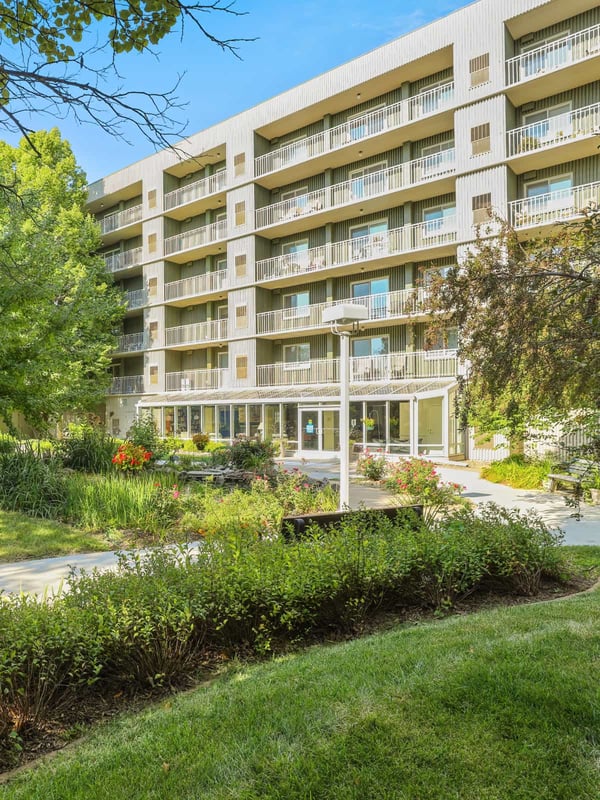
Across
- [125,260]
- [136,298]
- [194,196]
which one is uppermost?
[194,196]

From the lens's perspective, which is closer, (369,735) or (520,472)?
(369,735)

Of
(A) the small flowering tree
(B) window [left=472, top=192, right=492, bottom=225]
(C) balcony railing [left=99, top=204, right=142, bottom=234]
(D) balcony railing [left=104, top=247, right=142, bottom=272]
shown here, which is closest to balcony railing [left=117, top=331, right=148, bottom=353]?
(D) balcony railing [left=104, top=247, right=142, bottom=272]

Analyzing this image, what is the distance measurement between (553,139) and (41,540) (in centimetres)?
2026

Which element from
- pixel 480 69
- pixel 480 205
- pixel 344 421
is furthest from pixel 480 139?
pixel 344 421

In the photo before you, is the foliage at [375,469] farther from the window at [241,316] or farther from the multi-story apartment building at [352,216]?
the window at [241,316]

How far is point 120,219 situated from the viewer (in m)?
32.7

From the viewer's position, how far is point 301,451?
2345 centimetres

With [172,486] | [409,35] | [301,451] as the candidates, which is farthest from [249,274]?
[172,486]

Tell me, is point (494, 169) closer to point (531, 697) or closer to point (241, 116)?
point (241, 116)

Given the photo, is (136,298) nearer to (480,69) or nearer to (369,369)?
(369,369)

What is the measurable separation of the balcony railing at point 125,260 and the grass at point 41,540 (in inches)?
1051

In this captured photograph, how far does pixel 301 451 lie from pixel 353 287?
316 inches

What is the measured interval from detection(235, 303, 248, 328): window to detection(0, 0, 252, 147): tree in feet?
77.1

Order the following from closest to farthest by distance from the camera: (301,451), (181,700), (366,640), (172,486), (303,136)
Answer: (181,700)
(366,640)
(172,486)
(301,451)
(303,136)
